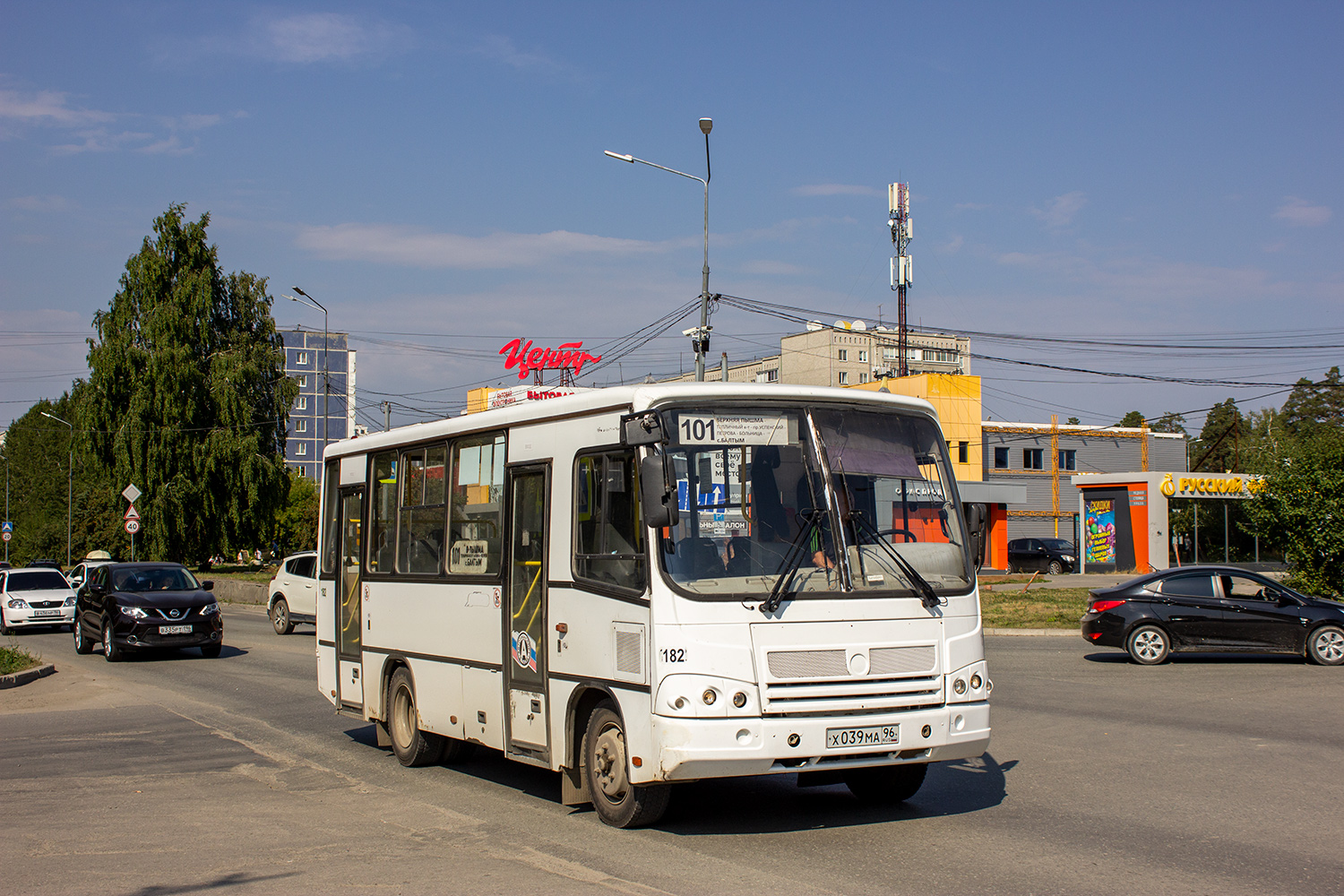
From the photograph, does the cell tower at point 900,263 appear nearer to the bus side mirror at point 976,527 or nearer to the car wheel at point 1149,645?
the car wheel at point 1149,645

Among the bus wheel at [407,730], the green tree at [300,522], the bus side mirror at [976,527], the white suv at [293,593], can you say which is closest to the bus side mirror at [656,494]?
→ the bus side mirror at [976,527]

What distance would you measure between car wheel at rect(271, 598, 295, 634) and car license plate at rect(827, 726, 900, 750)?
75.1 ft

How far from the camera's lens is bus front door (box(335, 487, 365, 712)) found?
11.6 meters

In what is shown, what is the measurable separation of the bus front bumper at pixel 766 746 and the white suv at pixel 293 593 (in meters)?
21.5

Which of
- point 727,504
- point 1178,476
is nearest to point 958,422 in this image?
point 1178,476

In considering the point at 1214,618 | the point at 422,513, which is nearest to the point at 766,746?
the point at 422,513

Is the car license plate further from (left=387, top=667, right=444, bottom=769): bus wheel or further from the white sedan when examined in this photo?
the white sedan

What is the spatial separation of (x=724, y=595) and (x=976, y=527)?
2235mm

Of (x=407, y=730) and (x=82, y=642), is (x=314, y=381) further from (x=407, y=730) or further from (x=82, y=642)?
(x=407, y=730)

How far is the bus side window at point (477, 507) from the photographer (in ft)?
30.0

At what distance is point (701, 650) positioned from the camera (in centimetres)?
689

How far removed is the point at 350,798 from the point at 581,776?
87.3 inches

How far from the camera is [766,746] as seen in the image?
6.84 meters

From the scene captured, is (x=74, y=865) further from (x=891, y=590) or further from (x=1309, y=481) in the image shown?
(x=1309, y=481)
